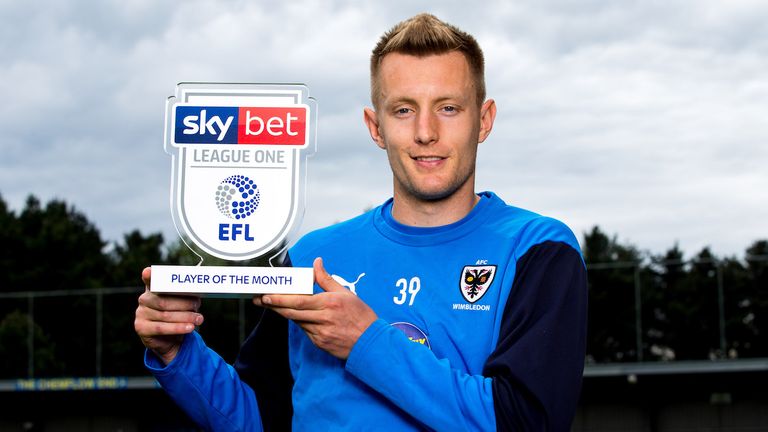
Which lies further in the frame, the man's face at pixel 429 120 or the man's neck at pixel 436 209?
the man's neck at pixel 436 209

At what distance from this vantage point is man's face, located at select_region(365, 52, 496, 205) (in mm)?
2510

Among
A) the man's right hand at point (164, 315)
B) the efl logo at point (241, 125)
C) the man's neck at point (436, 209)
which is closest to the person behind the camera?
the man's right hand at point (164, 315)

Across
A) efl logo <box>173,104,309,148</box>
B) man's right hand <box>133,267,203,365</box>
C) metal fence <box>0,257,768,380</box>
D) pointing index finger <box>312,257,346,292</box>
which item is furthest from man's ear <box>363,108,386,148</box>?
metal fence <box>0,257,768,380</box>

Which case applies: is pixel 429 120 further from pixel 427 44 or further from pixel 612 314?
pixel 612 314

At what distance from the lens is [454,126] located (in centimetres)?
252

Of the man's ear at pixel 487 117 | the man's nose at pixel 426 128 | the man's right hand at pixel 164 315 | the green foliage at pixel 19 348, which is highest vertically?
the man's ear at pixel 487 117

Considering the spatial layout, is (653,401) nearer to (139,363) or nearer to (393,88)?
(393,88)

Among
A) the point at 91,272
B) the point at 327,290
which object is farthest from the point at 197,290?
the point at 91,272

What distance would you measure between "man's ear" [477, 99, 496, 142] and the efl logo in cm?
50

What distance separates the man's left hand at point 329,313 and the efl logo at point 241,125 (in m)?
0.40

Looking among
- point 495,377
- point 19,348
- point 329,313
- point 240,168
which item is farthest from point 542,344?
point 19,348

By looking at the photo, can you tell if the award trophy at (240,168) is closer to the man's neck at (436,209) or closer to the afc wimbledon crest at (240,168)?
the afc wimbledon crest at (240,168)

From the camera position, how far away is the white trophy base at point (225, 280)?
7.43 ft

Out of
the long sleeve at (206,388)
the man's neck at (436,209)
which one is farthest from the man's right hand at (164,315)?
the man's neck at (436,209)
